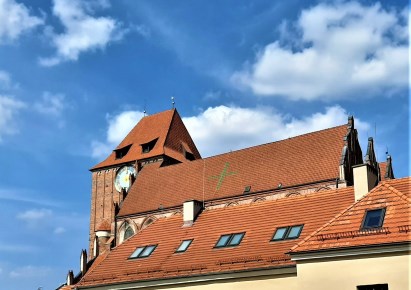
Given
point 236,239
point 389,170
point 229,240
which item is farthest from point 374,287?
point 389,170

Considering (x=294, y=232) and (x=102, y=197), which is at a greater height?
(x=102, y=197)

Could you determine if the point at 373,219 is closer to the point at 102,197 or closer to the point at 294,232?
the point at 294,232

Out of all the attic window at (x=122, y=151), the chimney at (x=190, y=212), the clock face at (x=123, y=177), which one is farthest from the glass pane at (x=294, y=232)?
the attic window at (x=122, y=151)

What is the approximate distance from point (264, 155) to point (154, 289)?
85.0 feet

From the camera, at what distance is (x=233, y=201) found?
150 ft

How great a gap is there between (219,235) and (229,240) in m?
0.92

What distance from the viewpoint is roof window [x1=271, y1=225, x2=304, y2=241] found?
21391mm

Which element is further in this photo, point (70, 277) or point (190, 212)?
point (70, 277)

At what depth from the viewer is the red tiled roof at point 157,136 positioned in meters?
58.8

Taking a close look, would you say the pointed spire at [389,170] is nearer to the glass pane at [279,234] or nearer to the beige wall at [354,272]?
the glass pane at [279,234]

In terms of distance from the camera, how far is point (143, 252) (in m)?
25.4

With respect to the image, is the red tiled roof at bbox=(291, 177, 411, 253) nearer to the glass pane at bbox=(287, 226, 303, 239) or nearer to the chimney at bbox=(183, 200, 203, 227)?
the glass pane at bbox=(287, 226, 303, 239)

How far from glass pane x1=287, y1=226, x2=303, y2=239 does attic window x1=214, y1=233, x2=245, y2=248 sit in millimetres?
2026

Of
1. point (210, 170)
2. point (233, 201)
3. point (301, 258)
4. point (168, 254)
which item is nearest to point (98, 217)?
point (210, 170)
